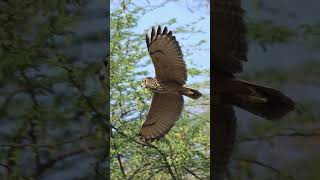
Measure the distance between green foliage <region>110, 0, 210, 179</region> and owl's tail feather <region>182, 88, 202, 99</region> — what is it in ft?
0.22

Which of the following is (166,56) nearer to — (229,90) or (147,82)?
(147,82)

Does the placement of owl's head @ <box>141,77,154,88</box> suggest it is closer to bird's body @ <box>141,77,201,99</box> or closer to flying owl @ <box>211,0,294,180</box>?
bird's body @ <box>141,77,201,99</box>

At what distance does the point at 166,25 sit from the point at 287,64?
1.13m

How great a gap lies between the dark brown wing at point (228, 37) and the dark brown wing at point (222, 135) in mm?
353

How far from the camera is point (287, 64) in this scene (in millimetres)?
5020

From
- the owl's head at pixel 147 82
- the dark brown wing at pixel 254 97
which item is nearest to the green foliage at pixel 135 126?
the owl's head at pixel 147 82

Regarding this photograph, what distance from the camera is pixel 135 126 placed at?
527 cm

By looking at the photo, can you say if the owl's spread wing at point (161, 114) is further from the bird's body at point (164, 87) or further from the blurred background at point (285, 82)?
the blurred background at point (285, 82)

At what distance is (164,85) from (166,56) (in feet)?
0.87

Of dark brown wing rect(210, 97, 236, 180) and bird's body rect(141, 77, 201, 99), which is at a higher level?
bird's body rect(141, 77, 201, 99)

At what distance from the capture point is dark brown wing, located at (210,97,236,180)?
510 centimetres

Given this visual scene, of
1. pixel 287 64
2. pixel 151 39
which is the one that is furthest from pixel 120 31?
pixel 287 64

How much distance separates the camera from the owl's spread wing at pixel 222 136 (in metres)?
5.10

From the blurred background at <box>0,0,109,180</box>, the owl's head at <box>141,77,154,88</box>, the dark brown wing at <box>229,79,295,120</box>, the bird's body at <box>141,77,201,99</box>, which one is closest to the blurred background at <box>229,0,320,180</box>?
the dark brown wing at <box>229,79,295,120</box>
